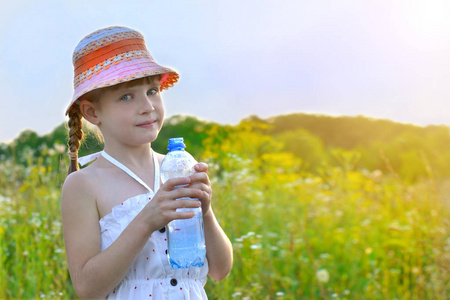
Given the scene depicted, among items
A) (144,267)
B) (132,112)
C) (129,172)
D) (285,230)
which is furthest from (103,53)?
(285,230)

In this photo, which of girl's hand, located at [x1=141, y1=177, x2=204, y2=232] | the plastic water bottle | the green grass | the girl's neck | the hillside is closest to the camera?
girl's hand, located at [x1=141, y1=177, x2=204, y2=232]

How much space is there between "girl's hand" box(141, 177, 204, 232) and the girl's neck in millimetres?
286

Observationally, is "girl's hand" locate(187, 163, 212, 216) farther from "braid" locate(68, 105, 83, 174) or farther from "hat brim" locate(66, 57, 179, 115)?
"braid" locate(68, 105, 83, 174)

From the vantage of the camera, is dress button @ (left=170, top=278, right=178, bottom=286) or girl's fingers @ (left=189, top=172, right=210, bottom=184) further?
dress button @ (left=170, top=278, right=178, bottom=286)

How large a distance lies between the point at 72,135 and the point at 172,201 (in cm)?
60

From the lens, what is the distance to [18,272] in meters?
3.10

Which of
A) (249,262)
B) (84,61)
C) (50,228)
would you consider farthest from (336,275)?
(84,61)

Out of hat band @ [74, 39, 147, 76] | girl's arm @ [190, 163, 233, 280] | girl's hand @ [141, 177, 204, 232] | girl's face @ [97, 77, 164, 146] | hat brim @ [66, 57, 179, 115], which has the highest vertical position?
hat band @ [74, 39, 147, 76]

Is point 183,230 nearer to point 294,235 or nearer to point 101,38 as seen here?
point 101,38

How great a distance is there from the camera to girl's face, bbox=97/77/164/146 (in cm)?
160

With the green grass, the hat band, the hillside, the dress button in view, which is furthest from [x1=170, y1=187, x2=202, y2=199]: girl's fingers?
the hillside

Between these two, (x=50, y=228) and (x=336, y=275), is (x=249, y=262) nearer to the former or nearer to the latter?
(x=336, y=275)

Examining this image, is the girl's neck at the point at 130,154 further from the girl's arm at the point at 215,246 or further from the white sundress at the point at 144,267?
the girl's arm at the point at 215,246

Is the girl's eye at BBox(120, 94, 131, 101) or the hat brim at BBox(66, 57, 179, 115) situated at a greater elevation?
the hat brim at BBox(66, 57, 179, 115)
